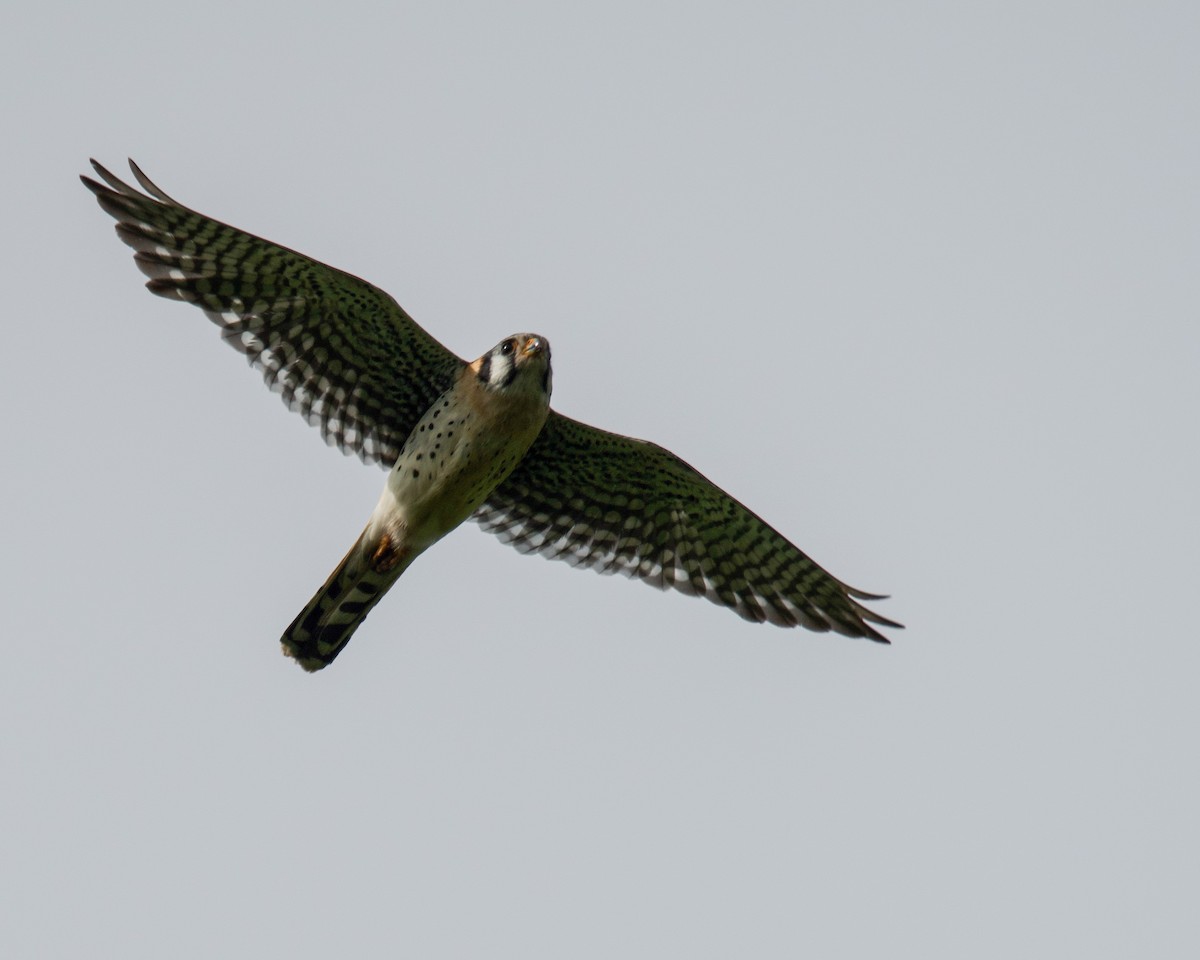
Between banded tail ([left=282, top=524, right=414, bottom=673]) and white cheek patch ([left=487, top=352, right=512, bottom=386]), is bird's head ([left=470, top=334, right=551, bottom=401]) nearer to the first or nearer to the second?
white cheek patch ([left=487, top=352, right=512, bottom=386])

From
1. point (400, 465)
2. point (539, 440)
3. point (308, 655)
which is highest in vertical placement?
point (539, 440)

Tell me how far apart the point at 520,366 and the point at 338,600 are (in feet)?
6.32

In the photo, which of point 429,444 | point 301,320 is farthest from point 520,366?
point 301,320

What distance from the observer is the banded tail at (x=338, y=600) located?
11.5m

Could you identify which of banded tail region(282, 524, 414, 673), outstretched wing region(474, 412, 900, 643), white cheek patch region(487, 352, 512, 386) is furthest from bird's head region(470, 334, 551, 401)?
banded tail region(282, 524, 414, 673)

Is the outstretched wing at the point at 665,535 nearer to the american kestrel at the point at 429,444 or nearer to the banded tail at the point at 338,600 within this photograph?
the american kestrel at the point at 429,444

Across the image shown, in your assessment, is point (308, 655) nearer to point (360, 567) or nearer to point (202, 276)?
point (360, 567)

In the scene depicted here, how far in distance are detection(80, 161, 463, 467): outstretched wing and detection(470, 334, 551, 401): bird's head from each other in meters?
0.50

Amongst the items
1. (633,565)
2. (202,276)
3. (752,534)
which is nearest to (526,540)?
(633,565)

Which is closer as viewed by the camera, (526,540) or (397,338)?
(397,338)

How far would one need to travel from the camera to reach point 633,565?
12766 mm

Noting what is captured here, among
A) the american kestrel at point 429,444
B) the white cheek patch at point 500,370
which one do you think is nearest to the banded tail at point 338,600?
the american kestrel at point 429,444

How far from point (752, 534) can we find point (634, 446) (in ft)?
3.87

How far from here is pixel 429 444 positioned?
38.0 ft
